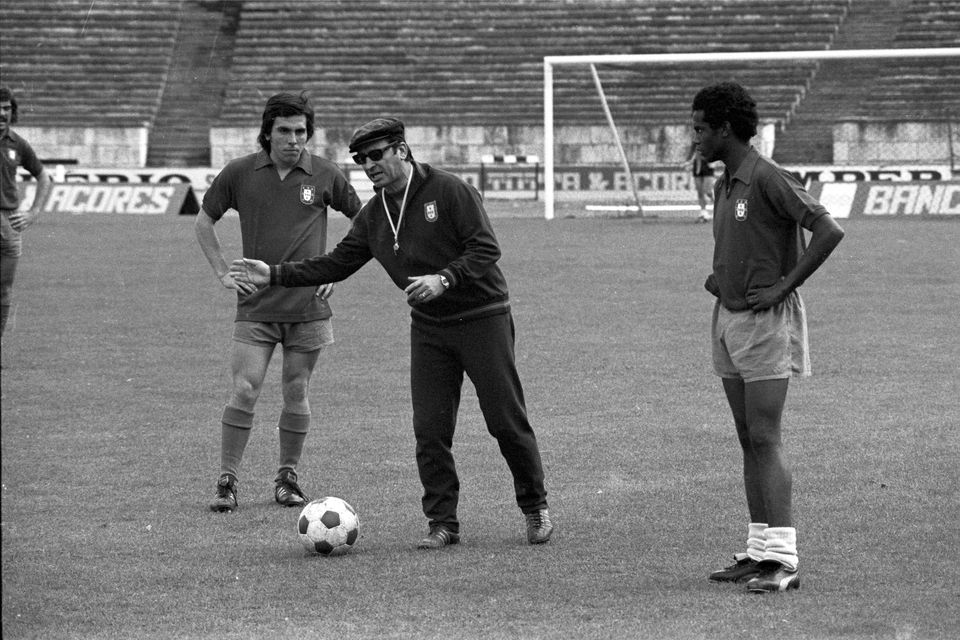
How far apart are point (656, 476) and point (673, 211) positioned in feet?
69.3

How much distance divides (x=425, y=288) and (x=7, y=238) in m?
5.60

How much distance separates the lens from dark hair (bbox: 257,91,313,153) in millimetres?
6719

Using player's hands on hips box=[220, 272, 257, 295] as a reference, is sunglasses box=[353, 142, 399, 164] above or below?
above

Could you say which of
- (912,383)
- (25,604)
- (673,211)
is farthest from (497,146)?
(25,604)

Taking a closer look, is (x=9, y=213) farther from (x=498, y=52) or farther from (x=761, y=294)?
(x=498, y=52)

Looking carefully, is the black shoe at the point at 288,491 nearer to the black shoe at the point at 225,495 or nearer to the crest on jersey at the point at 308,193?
the black shoe at the point at 225,495

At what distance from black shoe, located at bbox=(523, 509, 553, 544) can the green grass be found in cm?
10

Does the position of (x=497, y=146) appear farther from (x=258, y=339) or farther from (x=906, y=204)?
(x=258, y=339)

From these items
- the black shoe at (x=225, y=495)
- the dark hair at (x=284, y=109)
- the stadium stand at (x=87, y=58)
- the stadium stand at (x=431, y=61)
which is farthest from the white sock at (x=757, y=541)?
the stadium stand at (x=87, y=58)

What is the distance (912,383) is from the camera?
9.98 metres

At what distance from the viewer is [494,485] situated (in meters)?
7.28

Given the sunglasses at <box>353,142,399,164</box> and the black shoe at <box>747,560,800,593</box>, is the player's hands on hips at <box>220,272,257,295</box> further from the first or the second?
the black shoe at <box>747,560,800,593</box>

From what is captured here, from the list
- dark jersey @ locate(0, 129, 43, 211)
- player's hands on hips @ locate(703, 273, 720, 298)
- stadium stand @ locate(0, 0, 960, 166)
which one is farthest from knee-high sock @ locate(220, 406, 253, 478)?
stadium stand @ locate(0, 0, 960, 166)

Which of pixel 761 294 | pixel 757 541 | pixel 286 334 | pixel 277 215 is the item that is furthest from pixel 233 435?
pixel 761 294
